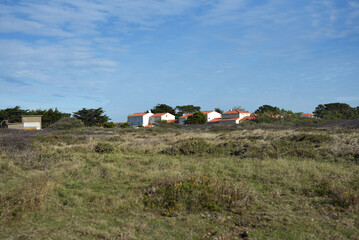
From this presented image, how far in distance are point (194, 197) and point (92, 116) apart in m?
76.3

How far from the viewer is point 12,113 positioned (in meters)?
72.6

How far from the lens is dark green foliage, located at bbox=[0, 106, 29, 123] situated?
70562 mm

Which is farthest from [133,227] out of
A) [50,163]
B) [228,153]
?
[228,153]

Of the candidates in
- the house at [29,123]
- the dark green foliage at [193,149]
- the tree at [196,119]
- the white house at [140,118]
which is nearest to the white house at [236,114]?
the tree at [196,119]

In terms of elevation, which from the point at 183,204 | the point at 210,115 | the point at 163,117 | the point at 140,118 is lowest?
the point at 183,204

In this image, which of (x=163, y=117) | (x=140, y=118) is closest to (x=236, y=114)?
(x=163, y=117)

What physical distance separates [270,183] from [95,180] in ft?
17.7

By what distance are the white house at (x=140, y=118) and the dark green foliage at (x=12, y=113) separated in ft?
113

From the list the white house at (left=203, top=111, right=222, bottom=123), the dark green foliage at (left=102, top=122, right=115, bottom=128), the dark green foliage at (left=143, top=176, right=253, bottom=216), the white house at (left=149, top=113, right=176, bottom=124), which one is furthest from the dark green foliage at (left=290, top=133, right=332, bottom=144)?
the white house at (left=149, top=113, right=176, bottom=124)

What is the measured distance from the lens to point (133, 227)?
5527mm

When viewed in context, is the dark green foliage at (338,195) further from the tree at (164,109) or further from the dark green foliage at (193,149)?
the tree at (164,109)

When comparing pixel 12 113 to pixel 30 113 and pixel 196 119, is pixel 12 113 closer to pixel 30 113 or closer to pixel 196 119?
pixel 30 113

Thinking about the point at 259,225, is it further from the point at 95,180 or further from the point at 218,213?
the point at 95,180

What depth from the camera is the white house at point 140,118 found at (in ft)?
319
